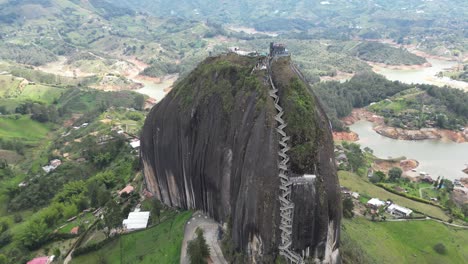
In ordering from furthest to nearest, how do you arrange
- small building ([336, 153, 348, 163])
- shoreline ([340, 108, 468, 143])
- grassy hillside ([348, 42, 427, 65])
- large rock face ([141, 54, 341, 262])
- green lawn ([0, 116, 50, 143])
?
grassy hillside ([348, 42, 427, 65])
green lawn ([0, 116, 50, 143])
shoreline ([340, 108, 468, 143])
small building ([336, 153, 348, 163])
large rock face ([141, 54, 341, 262])

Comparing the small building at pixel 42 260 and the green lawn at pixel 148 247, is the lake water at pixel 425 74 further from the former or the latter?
the small building at pixel 42 260

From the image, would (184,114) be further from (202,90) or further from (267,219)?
(267,219)

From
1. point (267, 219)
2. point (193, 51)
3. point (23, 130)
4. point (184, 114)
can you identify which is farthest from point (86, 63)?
point (267, 219)

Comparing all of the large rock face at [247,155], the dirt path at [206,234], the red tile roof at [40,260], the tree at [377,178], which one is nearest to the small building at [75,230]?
the red tile roof at [40,260]

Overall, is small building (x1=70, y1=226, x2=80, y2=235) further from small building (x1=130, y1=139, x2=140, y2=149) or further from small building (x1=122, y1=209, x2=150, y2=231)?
small building (x1=130, y1=139, x2=140, y2=149)

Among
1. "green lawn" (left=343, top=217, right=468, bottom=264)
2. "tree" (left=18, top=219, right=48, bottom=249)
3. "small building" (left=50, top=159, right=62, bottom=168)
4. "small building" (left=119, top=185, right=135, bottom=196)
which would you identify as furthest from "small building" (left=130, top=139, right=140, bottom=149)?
"green lawn" (left=343, top=217, right=468, bottom=264)

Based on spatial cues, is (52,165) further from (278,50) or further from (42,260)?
(278,50)

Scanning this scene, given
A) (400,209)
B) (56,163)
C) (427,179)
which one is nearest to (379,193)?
(400,209)
